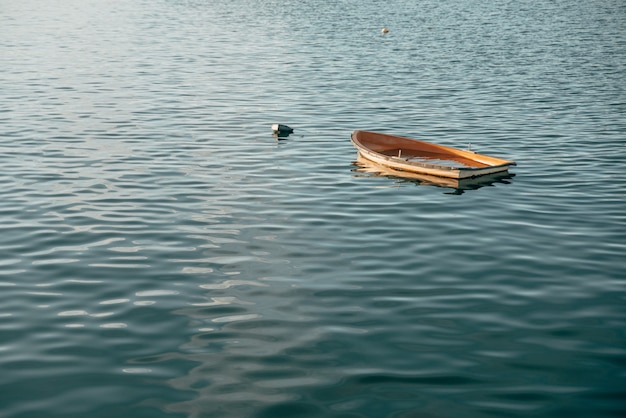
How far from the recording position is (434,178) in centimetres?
2912

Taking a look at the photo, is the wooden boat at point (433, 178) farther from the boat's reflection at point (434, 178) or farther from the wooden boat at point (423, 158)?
the wooden boat at point (423, 158)

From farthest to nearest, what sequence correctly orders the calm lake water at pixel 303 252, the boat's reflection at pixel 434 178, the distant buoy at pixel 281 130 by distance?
the distant buoy at pixel 281 130, the boat's reflection at pixel 434 178, the calm lake water at pixel 303 252

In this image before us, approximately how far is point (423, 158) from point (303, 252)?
39.6ft

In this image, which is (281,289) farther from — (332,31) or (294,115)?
(332,31)

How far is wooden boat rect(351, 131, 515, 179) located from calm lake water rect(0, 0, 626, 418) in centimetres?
71

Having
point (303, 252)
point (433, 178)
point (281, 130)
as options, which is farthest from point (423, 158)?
point (303, 252)

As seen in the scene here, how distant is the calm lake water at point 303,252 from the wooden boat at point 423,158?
0.71 metres

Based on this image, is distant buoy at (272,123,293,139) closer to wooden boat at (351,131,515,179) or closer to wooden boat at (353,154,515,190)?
wooden boat at (351,131,515,179)

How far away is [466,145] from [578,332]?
18.9 meters

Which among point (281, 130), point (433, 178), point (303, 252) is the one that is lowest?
point (303, 252)

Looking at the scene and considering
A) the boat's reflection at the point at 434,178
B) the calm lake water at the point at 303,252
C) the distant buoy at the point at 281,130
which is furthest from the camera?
the distant buoy at the point at 281,130

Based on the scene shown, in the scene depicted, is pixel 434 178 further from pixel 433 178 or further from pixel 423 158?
pixel 423 158

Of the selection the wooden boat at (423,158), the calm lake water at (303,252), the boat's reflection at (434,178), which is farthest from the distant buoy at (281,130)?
the boat's reflection at (434,178)

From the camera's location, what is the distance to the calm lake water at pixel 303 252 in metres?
14.7
